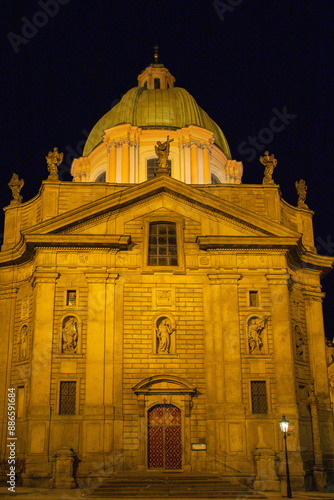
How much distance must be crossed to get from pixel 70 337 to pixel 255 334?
9.24 meters

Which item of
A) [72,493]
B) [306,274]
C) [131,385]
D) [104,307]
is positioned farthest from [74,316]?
[306,274]

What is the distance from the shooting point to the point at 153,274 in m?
31.4

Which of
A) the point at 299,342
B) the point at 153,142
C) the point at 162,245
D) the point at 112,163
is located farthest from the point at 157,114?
the point at 299,342

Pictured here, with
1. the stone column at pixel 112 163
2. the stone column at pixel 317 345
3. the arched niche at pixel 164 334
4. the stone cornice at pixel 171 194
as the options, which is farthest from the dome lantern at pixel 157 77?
the arched niche at pixel 164 334

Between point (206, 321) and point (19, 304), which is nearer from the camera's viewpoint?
point (206, 321)

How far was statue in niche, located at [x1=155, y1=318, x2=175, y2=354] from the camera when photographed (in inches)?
1190

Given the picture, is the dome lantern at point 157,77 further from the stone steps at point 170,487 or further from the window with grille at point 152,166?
the stone steps at point 170,487

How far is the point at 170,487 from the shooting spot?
1024 inches

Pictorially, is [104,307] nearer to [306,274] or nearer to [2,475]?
[2,475]

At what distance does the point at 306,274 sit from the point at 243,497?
49.0 feet

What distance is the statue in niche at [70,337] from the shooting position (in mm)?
30094

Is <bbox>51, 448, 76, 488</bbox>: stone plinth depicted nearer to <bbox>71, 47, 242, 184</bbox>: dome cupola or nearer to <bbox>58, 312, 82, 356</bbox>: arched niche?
<bbox>58, 312, 82, 356</bbox>: arched niche

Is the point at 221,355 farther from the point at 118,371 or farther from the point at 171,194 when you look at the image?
the point at 171,194

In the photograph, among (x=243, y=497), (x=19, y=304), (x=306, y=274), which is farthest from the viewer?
(x=306, y=274)
